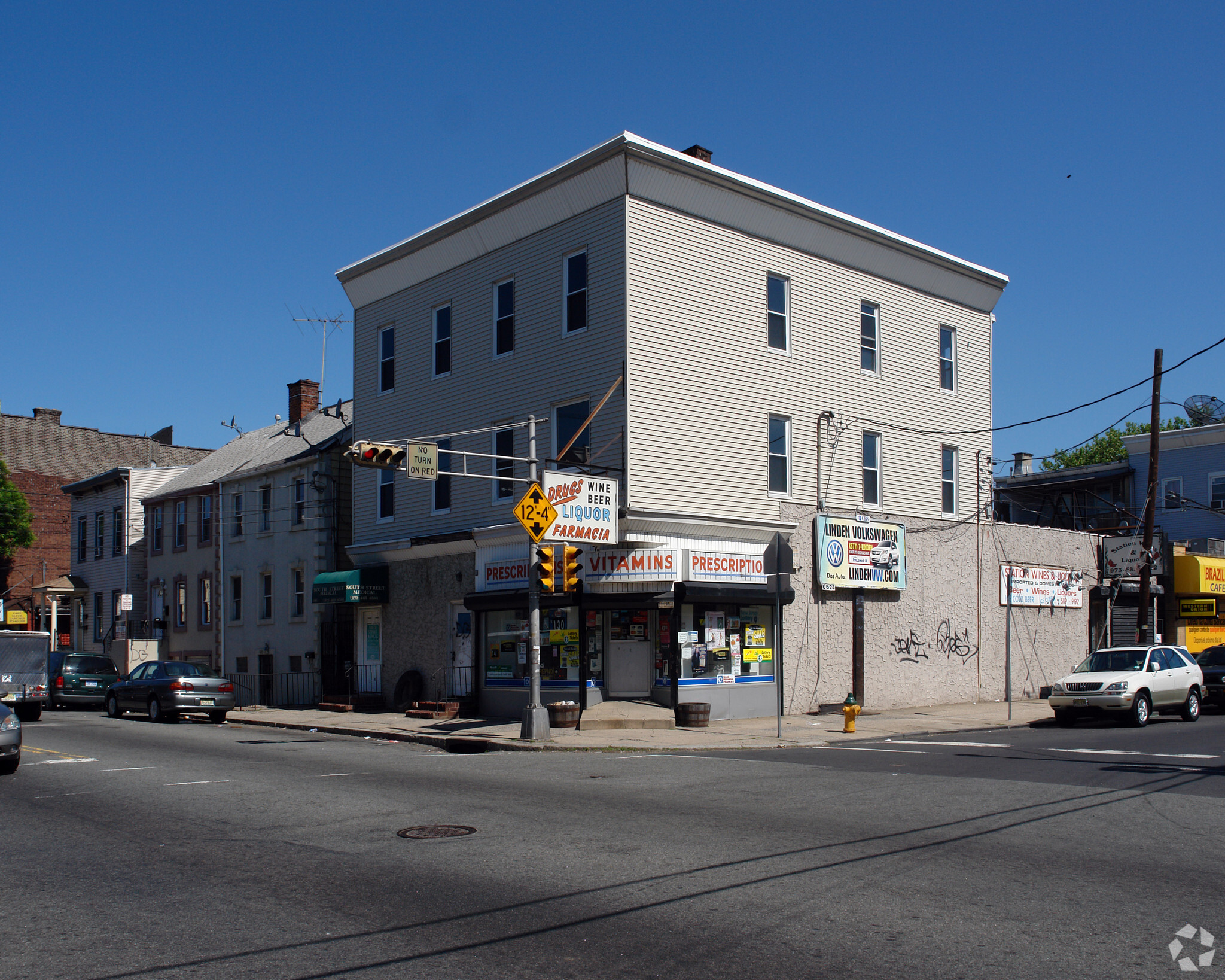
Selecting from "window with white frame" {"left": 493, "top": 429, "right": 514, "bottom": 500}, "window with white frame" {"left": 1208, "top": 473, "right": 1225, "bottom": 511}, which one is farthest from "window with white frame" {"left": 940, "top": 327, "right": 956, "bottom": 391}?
"window with white frame" {"left": 1208, "top": 473, "right": 1225, "bottom": 511}

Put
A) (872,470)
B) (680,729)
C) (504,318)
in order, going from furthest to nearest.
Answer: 1. (872,470)
2. (504,318)
3. (680,729)

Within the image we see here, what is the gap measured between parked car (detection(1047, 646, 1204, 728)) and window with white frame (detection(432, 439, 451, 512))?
14.9m

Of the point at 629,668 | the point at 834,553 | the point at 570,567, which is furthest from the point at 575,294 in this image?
the point at 834,553

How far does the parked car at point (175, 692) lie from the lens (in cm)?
2667

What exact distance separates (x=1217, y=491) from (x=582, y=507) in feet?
115

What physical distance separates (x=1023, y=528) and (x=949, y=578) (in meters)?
3.98

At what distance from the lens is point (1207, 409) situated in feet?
158

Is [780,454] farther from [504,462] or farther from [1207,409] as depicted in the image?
[1207,409]

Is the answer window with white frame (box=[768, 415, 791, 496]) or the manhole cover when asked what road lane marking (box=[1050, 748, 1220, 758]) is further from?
the manhole cover

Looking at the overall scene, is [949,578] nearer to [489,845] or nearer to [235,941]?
[489,845]

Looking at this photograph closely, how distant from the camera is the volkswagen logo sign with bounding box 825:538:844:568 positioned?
25.5 m

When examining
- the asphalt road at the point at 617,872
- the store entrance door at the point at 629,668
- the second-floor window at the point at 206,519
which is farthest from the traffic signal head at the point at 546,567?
the second-floor window at the point at 206,519

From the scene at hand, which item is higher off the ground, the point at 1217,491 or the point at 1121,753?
the point at 1217,491

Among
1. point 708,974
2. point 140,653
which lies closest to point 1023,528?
point 708,974
